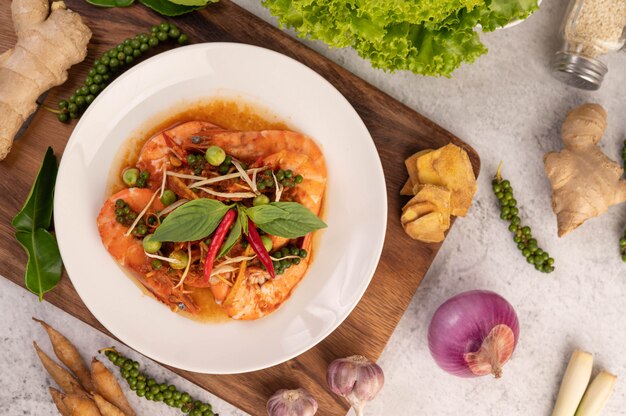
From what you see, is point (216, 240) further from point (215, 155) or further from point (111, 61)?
point (111, 61)

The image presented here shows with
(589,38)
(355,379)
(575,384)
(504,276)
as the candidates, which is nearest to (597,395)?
(575,384)

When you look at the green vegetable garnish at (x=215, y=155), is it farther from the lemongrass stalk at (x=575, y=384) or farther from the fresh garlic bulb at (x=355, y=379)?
the lemongrass stalk at (x=575, y=384)

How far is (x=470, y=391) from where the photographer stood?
3.34 m

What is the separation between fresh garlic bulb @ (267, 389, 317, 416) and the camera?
116 inches

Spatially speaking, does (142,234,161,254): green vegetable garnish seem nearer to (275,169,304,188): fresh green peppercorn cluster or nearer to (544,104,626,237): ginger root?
(275,169,304,188): fresh green peppercorn cluster

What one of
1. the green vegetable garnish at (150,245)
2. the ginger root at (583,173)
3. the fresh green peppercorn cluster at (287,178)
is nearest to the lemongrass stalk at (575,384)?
the ginger root at (583,173)

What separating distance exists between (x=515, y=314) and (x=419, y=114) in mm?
1101

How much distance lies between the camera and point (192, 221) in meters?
2.67

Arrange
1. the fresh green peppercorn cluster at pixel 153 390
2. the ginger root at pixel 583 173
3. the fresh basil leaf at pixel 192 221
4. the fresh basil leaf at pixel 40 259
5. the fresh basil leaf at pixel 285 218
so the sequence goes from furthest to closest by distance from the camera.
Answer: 1. the fresh green peppercorn cluster at pixel 153 390
2. the ginger root at pixel 583 173
3. the fresh basil leaf at pixel 40 259
4. the fresh basil leaf at pixel 285 218
5. the fresh basil leaf at pixel 192 221

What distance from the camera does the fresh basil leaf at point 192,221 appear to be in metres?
2.60

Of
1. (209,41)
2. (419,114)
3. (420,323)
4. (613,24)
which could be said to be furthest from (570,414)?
(209,41)

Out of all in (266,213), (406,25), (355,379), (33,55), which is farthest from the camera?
(355,379)

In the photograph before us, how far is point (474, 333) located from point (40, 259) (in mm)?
2079

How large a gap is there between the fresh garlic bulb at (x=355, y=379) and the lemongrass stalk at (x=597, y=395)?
112 centimetres
